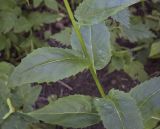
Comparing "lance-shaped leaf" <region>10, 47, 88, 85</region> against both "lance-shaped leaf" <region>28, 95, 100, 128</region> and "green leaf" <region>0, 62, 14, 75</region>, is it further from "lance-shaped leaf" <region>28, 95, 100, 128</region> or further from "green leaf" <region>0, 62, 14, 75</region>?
"green leaf" <region>0, 62, 14, 75</region>

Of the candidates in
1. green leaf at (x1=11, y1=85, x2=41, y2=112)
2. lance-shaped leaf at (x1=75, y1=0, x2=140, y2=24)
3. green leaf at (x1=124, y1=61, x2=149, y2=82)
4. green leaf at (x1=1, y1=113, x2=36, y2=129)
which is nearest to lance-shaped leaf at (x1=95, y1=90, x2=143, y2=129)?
lance-shaped leaf at (x1=75, y1=0, x2=140, y2=24)

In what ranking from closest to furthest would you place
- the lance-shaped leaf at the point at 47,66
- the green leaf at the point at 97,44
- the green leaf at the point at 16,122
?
the lance-shaped leaf at the point at 47,66, the green leaf at the point at 97,44, the green leaf at the point at 16,122

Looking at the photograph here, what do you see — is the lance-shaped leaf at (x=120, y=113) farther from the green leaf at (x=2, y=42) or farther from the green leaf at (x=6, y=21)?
the green leaf at (x=2, y=42)

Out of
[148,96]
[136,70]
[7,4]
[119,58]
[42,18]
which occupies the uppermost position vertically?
[7,4]

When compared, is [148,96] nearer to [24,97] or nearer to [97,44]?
A: [97,44]

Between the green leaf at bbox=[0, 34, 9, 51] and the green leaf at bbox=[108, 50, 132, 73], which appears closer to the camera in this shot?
the green leaf at bbox=[108, 50, 132, 73]

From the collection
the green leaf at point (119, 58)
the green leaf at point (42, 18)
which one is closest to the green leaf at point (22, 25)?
the green leaf at point (42, 18)

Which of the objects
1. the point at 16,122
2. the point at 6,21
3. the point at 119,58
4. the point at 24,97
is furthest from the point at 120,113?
the point at 6,21
